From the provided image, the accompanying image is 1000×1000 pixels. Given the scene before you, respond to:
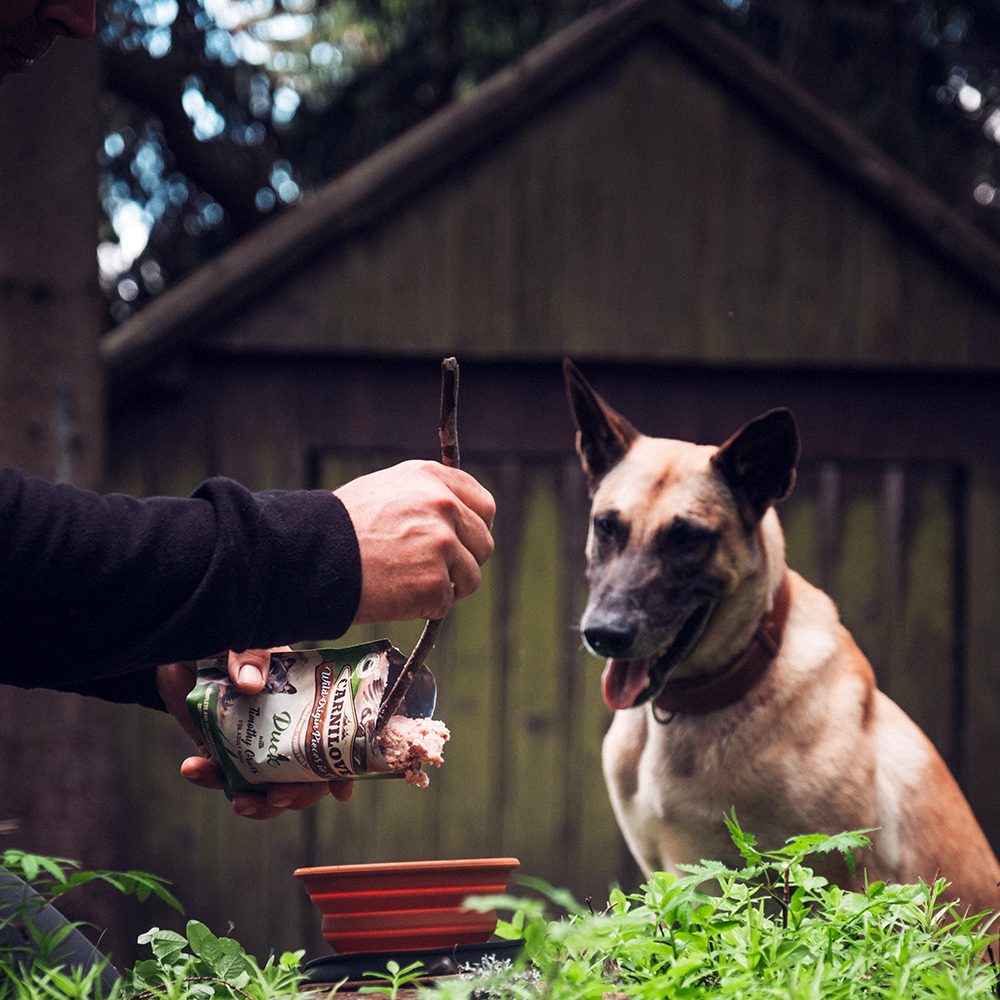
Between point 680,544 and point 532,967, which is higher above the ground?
point 680,544

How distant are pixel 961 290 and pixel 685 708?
2625 mm

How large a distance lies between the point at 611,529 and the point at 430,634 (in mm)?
1397

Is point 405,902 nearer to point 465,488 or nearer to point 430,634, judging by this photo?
point 430,634

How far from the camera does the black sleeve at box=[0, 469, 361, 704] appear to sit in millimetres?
1113

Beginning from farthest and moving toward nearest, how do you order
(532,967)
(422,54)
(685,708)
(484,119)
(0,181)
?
1. (422,54)
2. (484,119)
3. (0,181)
4. (685,708)
5. (532,967)

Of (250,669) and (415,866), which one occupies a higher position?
(250,669)

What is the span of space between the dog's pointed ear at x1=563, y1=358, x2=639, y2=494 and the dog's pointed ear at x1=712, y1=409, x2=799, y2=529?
0.29 meters

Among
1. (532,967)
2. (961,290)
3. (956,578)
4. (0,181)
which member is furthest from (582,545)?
(532,967)

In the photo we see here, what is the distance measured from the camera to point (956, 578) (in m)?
4.05

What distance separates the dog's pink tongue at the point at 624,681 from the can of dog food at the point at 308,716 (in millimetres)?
1033

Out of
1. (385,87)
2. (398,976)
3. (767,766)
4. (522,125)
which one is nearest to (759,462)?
(767,766)

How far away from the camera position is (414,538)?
1.25 meters

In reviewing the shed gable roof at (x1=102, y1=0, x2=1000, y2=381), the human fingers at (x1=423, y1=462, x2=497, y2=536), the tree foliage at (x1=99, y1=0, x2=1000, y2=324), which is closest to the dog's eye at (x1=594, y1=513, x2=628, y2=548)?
the human fingers at (x1=423, y1=462, x2=497, y2=536)

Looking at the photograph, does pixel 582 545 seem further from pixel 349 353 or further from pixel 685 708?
pixel 685 708
